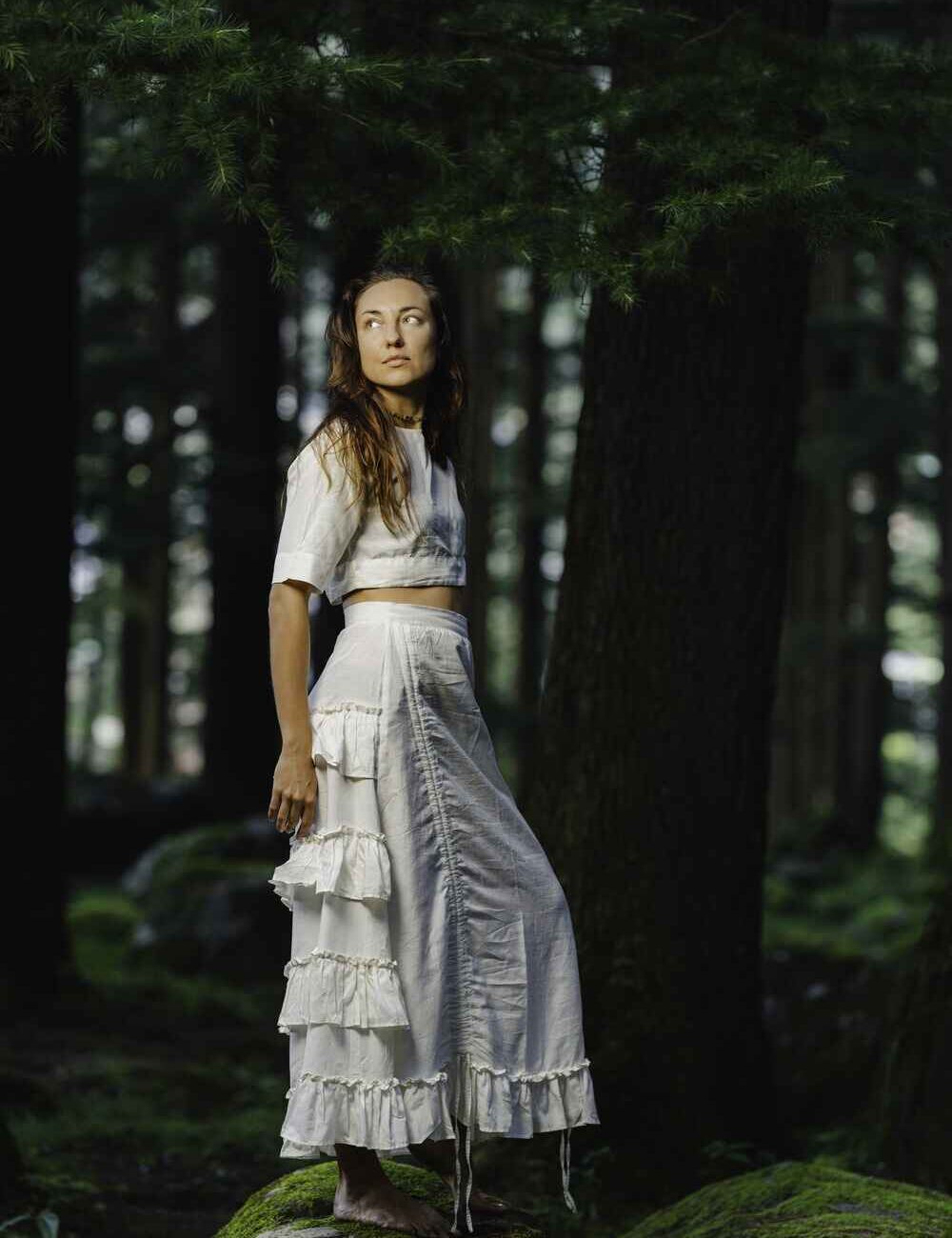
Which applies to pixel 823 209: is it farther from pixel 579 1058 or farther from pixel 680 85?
pixel 579 1058

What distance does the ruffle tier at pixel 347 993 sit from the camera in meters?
3.90

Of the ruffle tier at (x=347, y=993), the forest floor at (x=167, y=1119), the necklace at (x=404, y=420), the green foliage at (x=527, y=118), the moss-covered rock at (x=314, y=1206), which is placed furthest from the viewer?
the forest floor at (x=167, y=1119)

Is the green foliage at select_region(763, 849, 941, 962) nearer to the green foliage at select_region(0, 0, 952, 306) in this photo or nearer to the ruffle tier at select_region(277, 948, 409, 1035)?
the green foliage at select_region(0, 0, 952, 306)

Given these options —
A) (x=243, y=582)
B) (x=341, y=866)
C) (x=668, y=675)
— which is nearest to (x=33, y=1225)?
(x=341, y=866)

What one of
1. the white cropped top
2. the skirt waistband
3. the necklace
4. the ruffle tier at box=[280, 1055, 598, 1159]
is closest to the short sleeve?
the white cropped top

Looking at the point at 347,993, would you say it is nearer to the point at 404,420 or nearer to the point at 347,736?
the point at 347,736

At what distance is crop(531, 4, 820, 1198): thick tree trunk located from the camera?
6031mm

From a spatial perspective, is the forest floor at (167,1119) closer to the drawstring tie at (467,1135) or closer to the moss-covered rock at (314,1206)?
the moss-covered rock at (314,1206)

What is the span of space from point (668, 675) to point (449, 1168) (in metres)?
2.30

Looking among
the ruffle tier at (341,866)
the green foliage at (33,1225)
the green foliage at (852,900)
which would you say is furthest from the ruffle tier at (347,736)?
the green foliage at (852,900)

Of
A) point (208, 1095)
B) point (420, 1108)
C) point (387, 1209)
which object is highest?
point (420, 1108)

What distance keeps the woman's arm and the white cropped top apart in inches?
3.1

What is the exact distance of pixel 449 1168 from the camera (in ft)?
14.4

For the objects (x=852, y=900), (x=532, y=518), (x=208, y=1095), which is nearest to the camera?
(x=208, y=1095)
